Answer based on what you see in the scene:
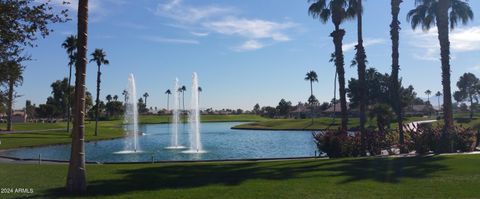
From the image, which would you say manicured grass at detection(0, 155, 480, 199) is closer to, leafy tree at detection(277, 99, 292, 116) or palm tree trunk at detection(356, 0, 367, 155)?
palm tree trunk at detection(356, 0, 367, 155)

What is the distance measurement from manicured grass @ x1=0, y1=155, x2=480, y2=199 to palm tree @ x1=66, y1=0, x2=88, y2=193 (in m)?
0.44

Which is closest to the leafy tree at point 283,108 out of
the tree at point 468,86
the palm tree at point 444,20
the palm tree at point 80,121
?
the tree at point 468,86

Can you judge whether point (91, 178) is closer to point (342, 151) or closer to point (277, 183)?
point (277, 183)

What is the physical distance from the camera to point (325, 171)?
59.8 ft

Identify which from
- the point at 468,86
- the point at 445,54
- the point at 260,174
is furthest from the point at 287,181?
the point at 468,86

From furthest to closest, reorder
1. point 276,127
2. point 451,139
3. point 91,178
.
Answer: point 276,127, point 451,139, point 91,178

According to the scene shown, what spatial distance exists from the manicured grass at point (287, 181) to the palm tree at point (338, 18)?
12.5 meters

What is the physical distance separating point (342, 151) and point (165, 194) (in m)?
15.0

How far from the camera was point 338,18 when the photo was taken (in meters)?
34.2

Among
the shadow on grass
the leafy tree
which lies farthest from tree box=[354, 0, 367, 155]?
the leafy tree

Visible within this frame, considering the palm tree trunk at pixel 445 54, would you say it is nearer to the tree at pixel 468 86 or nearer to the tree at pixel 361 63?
the tree at pixel 361 63

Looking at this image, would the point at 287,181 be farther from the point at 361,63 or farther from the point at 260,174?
the point at 361,63

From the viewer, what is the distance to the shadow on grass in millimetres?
15523

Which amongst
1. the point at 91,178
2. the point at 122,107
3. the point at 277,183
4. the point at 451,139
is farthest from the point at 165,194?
the point at 122,107
